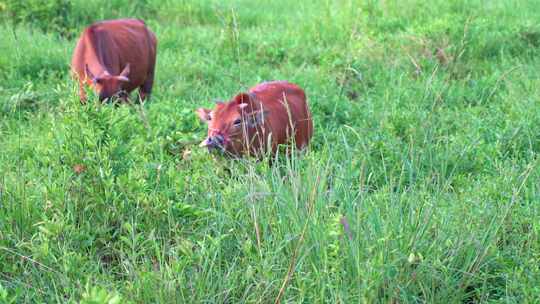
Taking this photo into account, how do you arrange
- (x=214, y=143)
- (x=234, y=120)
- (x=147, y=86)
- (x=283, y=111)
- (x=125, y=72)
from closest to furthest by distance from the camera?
(x=214, y=143)
(x=234, y=120)
(x=283, y=111)
(x=125, y=72)
(x=147, y=86)

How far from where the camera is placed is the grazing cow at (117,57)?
624cm

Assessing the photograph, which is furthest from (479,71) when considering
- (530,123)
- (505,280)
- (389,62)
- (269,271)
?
(269,271)

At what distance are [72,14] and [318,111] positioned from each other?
14.2ft

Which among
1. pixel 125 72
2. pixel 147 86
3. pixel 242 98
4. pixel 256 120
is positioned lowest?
pixel 147 86

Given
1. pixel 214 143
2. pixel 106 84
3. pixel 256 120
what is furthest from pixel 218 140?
pixel 106 84

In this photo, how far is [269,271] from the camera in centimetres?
316

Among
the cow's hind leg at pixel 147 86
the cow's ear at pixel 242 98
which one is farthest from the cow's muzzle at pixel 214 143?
the cow's hind leg at pixel 147 86

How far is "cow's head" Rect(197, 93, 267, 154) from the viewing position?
4.82 meters

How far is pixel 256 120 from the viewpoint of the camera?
16.2 ft

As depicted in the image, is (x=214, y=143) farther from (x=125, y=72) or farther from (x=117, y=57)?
(x=117, y=57)

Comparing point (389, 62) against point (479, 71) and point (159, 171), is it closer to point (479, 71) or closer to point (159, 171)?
point (479, 71)

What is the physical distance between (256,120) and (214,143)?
38 centimetres

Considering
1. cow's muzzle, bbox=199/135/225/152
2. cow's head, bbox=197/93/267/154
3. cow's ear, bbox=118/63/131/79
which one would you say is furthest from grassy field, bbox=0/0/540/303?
cow's ear, bbox=118/63/131/79

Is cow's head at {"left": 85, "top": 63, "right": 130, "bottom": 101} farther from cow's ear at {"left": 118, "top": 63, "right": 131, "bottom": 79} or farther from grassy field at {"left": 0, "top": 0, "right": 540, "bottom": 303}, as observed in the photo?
grassy field at {"left": 0, "top": 0, "right": 540, "bottom": 303}
